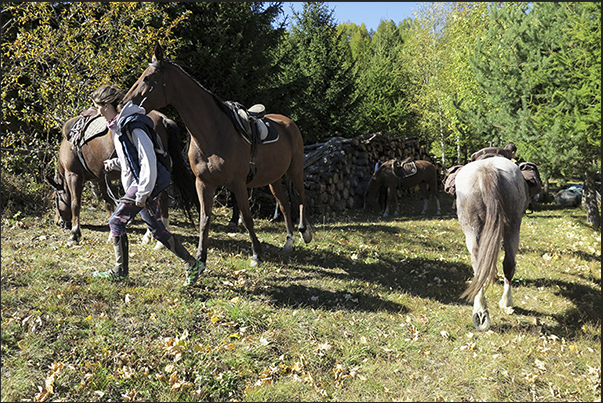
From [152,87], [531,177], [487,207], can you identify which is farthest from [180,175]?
[531,177]

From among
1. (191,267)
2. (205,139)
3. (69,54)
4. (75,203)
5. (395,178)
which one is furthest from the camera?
(395,178)

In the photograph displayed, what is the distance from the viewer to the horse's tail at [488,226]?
4.06 metres

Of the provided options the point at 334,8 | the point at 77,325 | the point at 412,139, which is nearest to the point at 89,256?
the point at 77,325

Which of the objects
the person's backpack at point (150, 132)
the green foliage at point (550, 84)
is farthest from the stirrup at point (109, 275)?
the green foliage at point (550, 84)

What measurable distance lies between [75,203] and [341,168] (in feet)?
28.8

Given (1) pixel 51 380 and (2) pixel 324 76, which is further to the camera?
(2) pixel 324 76

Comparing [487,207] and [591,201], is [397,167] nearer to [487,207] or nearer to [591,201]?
[591,201]

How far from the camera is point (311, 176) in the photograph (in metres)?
11.7

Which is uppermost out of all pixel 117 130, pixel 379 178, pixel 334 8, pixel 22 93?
pixel 334 8

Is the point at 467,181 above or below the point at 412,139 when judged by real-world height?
below

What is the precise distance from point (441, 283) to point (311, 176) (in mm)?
6307

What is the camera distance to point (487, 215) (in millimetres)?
4250

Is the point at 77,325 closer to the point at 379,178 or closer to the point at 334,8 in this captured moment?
the point at 379,178

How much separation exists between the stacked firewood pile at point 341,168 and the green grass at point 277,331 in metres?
5.51
